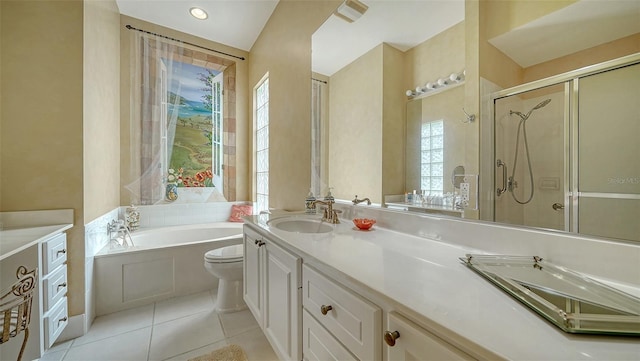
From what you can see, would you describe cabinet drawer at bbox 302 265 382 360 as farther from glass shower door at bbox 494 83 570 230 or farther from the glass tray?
glass shower door at bbox 494 83 570 230

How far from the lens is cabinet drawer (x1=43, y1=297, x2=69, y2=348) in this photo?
1.41m

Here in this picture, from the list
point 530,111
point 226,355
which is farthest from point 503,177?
point 226,355

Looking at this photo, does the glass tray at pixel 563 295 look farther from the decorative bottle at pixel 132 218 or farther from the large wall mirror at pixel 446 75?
the decorative bottle at pixel 132 218

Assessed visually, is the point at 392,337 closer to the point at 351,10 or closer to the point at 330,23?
the point at 351,10

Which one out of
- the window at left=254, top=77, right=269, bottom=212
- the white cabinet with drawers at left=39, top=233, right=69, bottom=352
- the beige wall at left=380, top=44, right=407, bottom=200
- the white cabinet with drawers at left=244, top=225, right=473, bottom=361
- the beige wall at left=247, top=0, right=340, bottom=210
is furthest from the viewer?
the window at left=254, top=77, right=269, bottom=212

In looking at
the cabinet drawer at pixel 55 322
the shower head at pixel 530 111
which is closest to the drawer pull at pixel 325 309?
the shower head at pixel 530 111

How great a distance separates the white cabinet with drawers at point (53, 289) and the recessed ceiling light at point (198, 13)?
8.10ft

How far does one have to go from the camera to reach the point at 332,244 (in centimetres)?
101

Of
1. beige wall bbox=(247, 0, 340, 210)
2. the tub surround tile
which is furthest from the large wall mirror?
the tub surround tile

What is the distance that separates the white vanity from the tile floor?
20 cm

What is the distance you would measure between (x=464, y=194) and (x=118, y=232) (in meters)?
3.05

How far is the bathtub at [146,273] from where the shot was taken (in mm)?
1965

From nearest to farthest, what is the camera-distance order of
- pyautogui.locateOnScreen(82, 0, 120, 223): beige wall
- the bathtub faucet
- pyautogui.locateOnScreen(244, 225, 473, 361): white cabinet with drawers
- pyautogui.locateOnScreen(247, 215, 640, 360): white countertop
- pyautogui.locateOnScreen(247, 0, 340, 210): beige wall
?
1. pyautogui.locateOnScreen(247, 215, 640, 360): white countertop
2. pyautogui.locateOnScreen(244, 225, 473, 361): white cabinet with drawers
3. pyautogui.locateOnScreen(82, 0, 120, 223): beige wall
4. pyautogui.locateOnScreen(247, 0, 340, 210): beige wall
5. the bathtub faucet

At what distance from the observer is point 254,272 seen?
1557 millimetres
